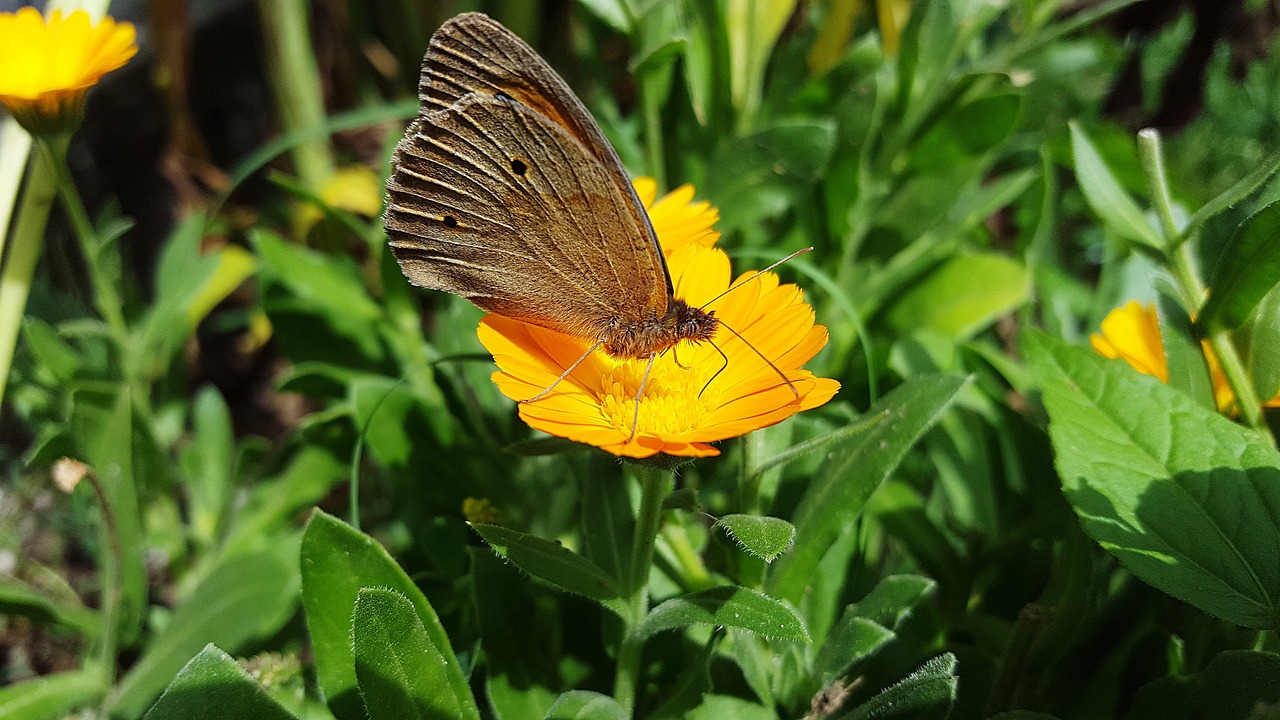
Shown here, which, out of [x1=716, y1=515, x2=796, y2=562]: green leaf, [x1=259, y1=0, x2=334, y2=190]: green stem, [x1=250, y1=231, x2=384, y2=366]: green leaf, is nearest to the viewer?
[x1=716, y1=515, x2=796, y2=562]: green leaf

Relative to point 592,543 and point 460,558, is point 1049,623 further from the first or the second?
point 460,558

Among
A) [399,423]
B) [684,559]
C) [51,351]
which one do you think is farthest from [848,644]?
[51,351]

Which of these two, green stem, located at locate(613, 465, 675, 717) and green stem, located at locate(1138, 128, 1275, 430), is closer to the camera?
green stem, located at locate(613, 465, 675, 717)

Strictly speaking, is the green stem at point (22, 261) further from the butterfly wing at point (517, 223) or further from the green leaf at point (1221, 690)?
the green leaf at point (1221, 690)

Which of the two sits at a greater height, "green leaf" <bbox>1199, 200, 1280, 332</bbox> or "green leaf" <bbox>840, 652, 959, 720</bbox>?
"green leaf" <bbox>1199, 200, 1280, 332</bbox>

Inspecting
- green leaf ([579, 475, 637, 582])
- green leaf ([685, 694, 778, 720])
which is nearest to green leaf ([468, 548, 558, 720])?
green leaf ([579, 475, 637, 582])

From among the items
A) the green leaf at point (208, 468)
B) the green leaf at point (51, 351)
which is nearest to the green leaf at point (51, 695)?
the green leaf at point (208, 468)

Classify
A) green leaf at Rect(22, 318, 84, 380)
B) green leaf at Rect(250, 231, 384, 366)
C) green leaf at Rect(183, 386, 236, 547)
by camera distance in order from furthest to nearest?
green leaf at Rect(183, 386, 236, 547) → green leaf at Rect(250, 231, 384, 366) → green leaf at Rect(22, 318, 84, 380)

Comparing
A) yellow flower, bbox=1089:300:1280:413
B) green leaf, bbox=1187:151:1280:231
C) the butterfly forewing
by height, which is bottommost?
yellow flower, bbox=1089:300:1280:413

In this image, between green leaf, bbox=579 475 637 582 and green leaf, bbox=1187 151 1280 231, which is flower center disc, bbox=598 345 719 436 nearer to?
green leaf, bbox=579 475 637 582
